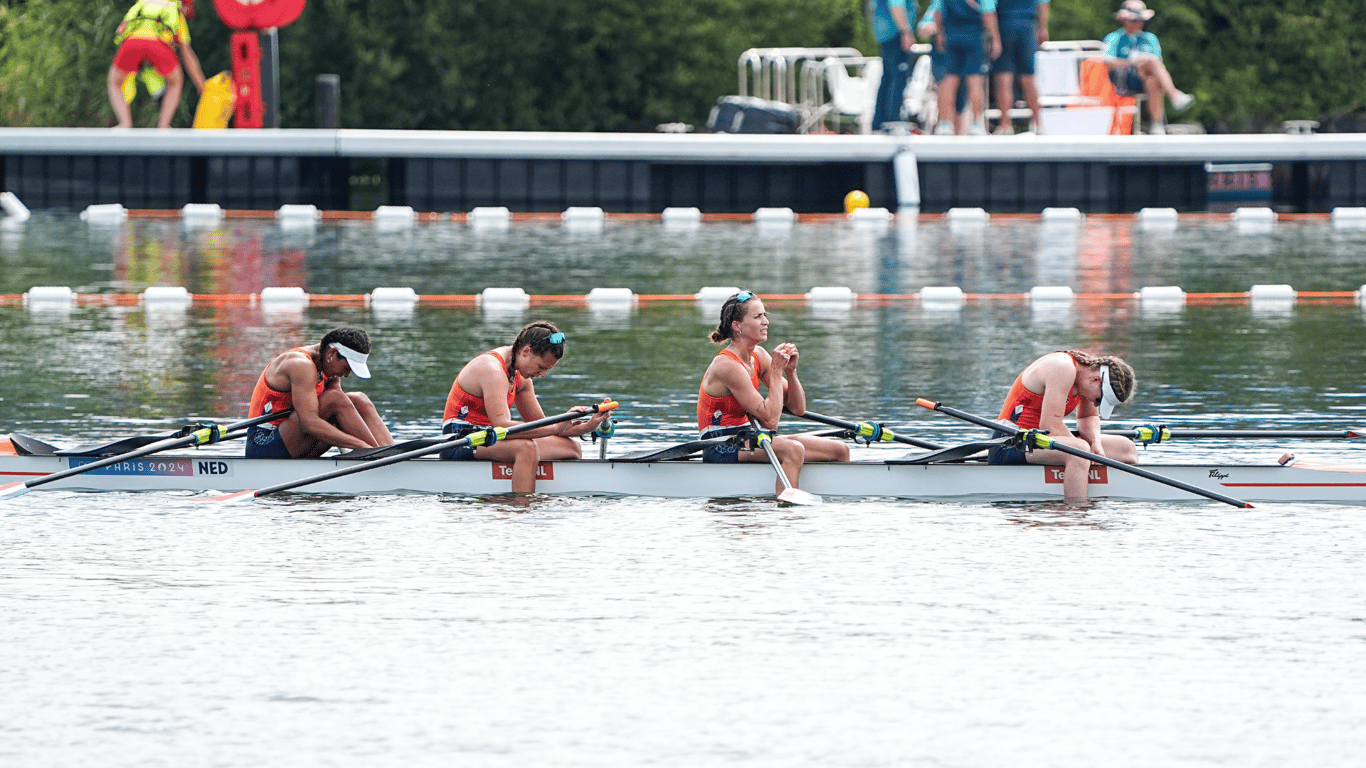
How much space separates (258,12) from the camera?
30297 mm

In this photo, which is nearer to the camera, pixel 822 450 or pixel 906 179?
pixel 822 450

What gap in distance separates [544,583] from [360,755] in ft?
8.45

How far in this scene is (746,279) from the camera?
22734 mm

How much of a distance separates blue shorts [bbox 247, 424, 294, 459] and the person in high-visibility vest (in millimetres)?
18167

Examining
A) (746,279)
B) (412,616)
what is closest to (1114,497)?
(412,616)

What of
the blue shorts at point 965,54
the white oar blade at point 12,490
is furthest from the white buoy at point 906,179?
the white oar blade at point 12,490

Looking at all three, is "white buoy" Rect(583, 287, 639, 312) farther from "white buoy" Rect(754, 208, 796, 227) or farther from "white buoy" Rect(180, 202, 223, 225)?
"white buoy" Rect(180, 202, 223, 225)

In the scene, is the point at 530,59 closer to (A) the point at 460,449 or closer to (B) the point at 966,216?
(B) the point at 966,216

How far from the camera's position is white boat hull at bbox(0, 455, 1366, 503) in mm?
11945

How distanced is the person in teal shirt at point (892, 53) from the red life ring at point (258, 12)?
8.31 m

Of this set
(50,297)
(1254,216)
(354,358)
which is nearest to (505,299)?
(50,297)

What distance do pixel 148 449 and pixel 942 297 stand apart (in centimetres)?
1079

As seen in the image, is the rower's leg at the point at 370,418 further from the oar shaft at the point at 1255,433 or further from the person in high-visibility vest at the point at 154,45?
the person in high-visibility vest at the point at 154,45

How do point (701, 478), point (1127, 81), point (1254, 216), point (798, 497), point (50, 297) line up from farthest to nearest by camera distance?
point (1254, 216) → point (1127, 81) → point (50, 297) → point (701, 478) → point (798, 497)
